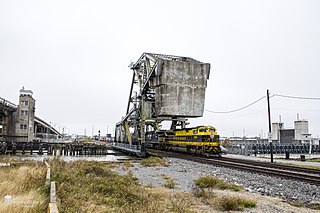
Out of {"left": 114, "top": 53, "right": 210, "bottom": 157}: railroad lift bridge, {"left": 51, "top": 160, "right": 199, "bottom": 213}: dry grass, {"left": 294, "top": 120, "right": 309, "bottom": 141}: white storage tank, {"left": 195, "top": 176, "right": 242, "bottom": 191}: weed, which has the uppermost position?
{"left": 114, "top": 53, "right": 210, "bottom": 157}: railroad lift bridge

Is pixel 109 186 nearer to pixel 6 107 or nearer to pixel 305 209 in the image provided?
pixel 305 209

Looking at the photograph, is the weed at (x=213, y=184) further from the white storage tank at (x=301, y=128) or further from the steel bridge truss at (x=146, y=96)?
the white storage tank at (x=301, y=128)

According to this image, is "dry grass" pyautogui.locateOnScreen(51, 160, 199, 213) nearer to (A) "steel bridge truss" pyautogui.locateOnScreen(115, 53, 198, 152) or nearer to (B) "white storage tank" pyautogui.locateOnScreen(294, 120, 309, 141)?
(A) "steel bridge truss" pyautogui.locateOnScreen(115, 53, 198, 152)

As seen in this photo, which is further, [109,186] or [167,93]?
[167,93]

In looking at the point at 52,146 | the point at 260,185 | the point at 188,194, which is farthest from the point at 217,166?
the point at 52,146

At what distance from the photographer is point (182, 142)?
3297 centimetres

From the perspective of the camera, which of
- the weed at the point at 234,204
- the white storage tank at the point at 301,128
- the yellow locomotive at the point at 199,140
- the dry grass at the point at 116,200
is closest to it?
the dry grass at the point at 116,200

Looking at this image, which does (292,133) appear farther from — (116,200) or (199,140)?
(116,200)

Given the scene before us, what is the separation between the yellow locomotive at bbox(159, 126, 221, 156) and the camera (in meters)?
27.9

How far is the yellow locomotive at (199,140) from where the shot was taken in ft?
91.6

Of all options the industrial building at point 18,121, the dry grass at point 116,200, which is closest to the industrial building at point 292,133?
the industrial building at point 18,121

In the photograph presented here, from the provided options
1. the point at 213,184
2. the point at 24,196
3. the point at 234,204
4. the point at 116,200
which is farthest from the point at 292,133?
the point at 24,196

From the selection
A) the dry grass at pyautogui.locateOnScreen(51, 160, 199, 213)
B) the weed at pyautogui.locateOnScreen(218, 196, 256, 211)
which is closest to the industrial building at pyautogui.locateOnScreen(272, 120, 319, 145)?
the weed at pyautogui.locateOnScreen(218, 196, 256, 211)

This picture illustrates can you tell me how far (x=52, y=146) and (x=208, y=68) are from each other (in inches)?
1006
